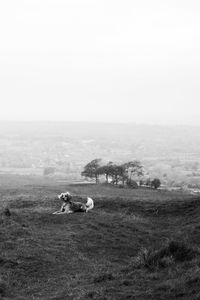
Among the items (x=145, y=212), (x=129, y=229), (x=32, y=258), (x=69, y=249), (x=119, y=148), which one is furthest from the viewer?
(x=119, y=148)

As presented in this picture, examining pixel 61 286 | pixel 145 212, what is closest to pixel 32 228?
pixel 61 286

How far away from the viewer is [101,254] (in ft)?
53.3

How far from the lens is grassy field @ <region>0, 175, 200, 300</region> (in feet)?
36.1

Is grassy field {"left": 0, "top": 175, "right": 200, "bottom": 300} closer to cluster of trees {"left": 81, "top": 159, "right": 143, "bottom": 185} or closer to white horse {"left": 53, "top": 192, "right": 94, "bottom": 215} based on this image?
white horse {"left": 53, "top": 192, "right": 94, "bottom": 215}

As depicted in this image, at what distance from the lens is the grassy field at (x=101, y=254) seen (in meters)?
11.0

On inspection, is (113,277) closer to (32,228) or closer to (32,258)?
(32,258)

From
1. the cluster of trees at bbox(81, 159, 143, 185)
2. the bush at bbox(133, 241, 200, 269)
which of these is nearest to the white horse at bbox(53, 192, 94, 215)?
the bush at bbox(133, 241, 200, 269)

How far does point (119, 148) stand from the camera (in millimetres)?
180125

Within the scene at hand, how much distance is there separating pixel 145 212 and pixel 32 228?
8027mm

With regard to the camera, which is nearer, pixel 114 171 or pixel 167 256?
pixel 167 256

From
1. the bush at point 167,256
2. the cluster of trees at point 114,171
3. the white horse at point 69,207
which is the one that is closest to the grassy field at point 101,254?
the bush at point 167,256

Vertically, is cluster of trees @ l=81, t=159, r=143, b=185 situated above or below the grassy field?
above

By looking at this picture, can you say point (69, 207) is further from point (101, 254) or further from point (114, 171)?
point (114, 171)

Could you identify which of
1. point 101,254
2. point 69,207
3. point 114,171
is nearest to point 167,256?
point 101,254
